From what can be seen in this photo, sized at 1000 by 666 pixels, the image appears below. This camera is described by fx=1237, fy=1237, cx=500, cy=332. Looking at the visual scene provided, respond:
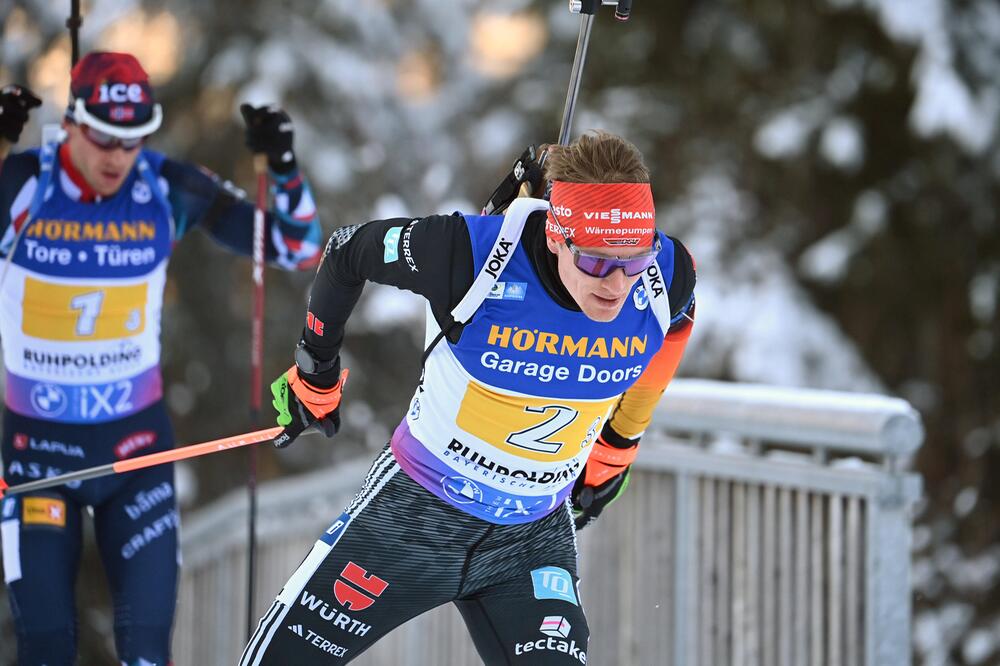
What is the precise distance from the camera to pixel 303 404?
340 centimetres

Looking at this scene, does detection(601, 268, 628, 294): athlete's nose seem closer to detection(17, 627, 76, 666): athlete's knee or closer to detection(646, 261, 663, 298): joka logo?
detection(646, 261, 663, 298): joka logo

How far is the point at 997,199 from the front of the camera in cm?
945

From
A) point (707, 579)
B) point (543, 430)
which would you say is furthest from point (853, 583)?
point (543, 430)

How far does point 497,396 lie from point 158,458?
54.0 inches

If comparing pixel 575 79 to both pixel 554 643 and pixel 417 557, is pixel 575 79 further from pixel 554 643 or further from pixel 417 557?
pixel 554 643

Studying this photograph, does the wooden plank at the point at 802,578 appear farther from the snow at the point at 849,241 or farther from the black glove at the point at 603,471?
the snow at the point at 849,241

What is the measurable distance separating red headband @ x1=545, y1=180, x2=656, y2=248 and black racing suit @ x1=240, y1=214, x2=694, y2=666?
158 millimetres

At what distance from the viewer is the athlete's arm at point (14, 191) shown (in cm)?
409

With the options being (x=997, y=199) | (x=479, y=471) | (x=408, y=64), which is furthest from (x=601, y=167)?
(x=408, y=64)

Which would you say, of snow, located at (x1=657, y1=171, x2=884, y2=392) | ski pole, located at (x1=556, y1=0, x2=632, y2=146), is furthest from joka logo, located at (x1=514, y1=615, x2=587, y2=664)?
snow, located at (x1=657, y1=171, x2=884, y2=392)

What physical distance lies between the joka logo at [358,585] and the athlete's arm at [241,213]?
194cm

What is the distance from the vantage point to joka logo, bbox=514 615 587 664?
304 centimetres

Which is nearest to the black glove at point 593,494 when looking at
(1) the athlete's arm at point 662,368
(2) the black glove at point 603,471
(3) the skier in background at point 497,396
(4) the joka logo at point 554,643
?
(2) the black glove at point 603,471

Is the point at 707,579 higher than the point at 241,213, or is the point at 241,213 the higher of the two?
the point at 241,213
